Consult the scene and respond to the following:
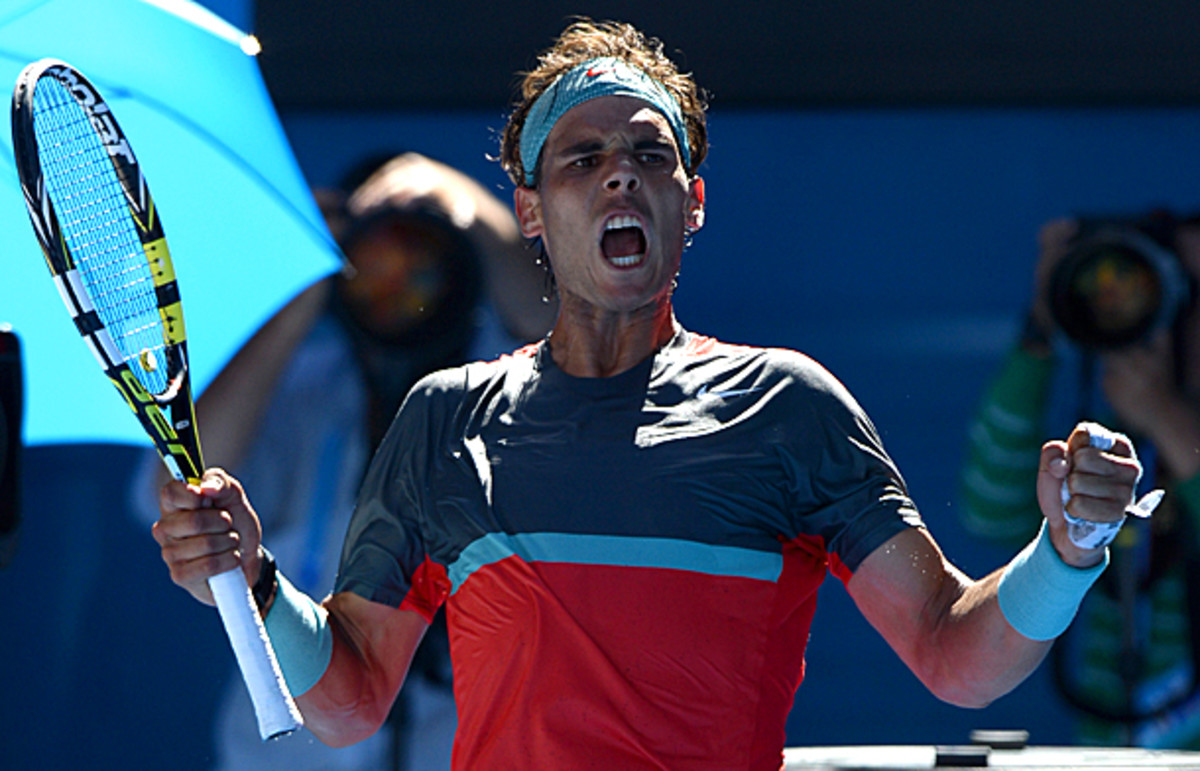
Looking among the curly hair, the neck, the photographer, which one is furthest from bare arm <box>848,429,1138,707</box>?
the photographer

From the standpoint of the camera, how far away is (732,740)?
5.13ft

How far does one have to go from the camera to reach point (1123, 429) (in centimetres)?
324

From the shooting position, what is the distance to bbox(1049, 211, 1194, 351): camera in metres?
3.26

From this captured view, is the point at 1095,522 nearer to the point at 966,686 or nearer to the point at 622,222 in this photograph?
the point at 966,686

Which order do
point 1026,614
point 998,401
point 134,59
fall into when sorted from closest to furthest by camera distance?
point 1026,614
point 134,59
point 998,401

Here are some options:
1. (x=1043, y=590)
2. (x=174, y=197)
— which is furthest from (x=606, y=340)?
(x=174, y=197)

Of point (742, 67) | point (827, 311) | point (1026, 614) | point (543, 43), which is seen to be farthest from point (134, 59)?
point (1026, 614)

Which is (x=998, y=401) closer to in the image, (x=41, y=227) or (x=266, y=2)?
(x=266, y=2)

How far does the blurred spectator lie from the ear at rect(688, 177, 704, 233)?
1272 millimetres

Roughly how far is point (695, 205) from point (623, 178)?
0.20 meters

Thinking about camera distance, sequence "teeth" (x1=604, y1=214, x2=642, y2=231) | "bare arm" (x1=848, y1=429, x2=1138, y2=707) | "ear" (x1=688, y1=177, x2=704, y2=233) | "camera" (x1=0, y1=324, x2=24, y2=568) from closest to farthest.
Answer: "bare arm" (x1=848, y1=429, x2=1138, y2=707) < "teeth" (x1=604, y1=214, x2=642, y2=231) < "ear" (x1=688, y1=177, x2=704, y2=233) < "camera" (x1=0, y1=324, x2=24, y2=568)

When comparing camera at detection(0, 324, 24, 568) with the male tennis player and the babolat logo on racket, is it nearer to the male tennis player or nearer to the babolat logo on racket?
the babolat logo on racket

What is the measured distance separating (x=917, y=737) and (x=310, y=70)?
2.12 metres

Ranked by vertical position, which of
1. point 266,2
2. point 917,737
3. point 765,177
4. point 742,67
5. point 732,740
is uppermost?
point 266,2
